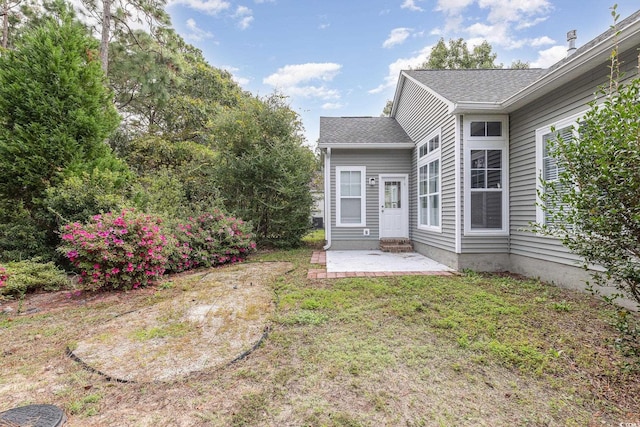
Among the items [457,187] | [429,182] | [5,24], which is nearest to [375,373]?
[457,187]

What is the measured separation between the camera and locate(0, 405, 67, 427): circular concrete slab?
156cm

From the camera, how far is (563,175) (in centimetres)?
216

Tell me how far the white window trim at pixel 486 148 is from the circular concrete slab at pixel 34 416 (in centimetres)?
565

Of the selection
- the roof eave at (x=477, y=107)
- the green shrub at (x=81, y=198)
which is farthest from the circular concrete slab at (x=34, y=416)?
the roof eave at (x=477, y=107)

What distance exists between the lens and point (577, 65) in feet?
11.4

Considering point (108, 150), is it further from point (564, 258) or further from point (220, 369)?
point (564, 258)

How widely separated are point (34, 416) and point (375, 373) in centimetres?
215

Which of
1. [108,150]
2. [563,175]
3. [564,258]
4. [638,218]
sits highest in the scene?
[108,150]

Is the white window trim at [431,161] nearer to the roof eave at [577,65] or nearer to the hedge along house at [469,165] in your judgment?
the hedge along house at [469,165]

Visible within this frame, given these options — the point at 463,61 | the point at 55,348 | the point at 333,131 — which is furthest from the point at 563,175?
the point at 463,61

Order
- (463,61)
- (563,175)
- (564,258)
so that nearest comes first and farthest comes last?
(563,175)
(564,258)
(463,61)

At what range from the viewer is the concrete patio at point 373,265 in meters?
5.01

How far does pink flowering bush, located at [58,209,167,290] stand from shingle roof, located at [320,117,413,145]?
499 centimetres

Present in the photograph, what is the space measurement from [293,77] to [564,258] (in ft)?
45.7
